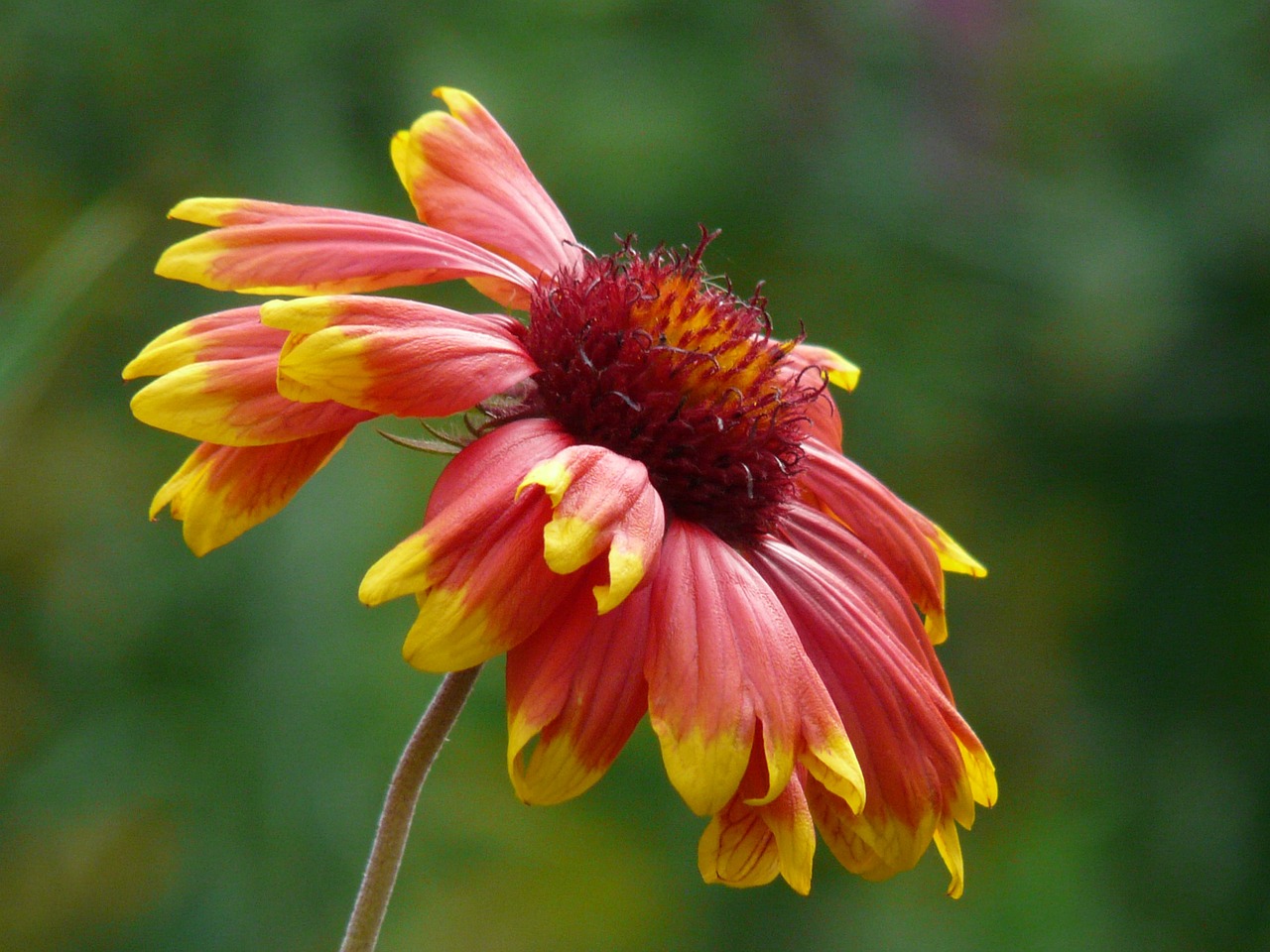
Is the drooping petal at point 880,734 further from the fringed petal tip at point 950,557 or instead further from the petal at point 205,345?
the petal at point 205,345


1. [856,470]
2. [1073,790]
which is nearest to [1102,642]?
[1073,790]

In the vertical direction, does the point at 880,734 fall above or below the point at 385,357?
below

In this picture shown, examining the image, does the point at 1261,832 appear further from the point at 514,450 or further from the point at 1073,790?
the point at 514,450

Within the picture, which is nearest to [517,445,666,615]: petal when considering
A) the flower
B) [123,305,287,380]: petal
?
the flower

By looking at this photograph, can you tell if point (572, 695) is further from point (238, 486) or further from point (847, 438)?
point (847, 438)

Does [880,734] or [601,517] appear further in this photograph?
[880,734]

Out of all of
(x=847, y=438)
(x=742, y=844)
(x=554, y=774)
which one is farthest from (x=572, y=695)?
(x=847, y=438)
